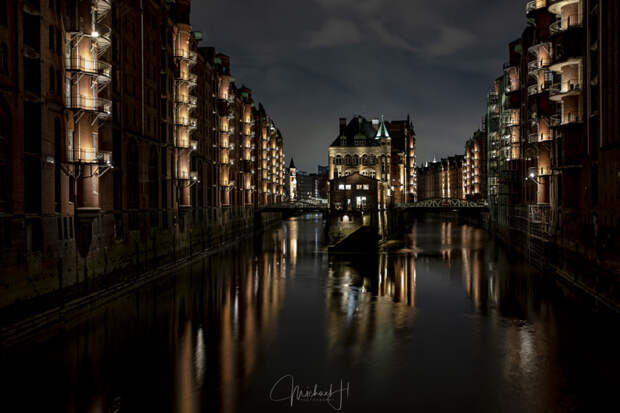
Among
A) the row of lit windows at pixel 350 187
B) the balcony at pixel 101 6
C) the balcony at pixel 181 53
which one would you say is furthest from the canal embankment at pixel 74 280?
the row of lit windows at pixel 350 187

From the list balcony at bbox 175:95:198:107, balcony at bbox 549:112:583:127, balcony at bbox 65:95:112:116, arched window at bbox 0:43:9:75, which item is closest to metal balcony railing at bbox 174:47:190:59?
balcony at bbox 175:95:198:107

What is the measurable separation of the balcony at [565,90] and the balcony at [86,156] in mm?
33549

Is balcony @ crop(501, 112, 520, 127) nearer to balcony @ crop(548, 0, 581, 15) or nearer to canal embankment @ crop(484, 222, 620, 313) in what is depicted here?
canal embankment @ crop(484, 222, 620, 313)

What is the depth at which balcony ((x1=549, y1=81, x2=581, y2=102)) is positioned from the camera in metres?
41.3

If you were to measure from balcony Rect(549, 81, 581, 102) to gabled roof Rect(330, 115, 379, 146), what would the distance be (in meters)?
70.3

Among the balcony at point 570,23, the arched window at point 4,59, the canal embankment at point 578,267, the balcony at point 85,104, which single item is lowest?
the canal embankment at point 578,267

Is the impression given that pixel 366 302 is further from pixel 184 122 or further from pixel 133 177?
pixel 184 122

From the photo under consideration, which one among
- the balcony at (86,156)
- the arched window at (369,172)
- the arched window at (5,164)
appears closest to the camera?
the arched window at (5,164)

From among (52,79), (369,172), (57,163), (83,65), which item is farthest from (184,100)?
(369,172)

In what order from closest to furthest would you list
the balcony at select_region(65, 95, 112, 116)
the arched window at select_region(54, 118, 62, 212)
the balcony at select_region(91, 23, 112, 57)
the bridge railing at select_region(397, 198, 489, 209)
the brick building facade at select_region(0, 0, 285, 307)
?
the brick building facade at select_region(0, 0, 285, 307)
the arched window at select_region(54, 118, 62, 212)
the balcony at select_region(65, 95, 112, 116)
the balcony at select_region(91, 23, 112, 57)
the bridge railing at select_region(397, 198, 489, 209)

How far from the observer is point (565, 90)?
42.5m

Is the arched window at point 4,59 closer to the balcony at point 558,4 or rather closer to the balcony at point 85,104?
the balcony at point 85,104

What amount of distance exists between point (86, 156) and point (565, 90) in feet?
115

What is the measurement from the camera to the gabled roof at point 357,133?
113688 mm
